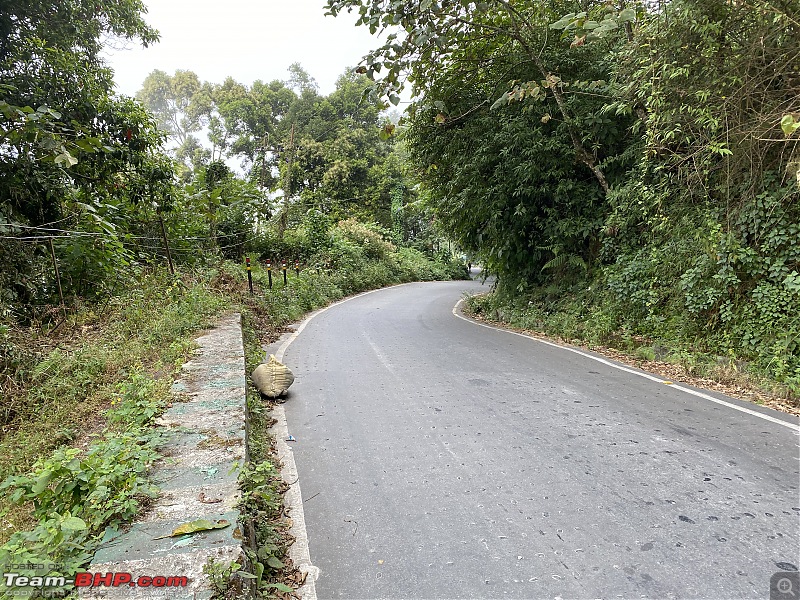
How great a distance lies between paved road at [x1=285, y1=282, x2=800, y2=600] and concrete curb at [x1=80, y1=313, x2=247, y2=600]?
0.62 metres

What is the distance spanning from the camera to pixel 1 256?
7.16 metres

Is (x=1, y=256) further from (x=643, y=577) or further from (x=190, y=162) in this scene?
(x=190, y=162)

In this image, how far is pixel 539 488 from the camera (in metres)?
3.50

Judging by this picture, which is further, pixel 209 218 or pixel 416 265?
pixel 416 265

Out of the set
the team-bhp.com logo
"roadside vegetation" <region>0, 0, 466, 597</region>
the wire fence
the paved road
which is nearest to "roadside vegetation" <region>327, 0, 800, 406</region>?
the paved road

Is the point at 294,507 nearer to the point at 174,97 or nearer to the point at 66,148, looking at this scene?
the point at 66,148

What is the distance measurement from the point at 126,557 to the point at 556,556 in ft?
7.46

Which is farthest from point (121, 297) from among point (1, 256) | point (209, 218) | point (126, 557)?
point (126, 557)

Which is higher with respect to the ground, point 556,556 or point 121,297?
point 121,297

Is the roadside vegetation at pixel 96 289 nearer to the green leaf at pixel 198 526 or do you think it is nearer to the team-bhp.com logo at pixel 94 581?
the team-bhp.com logo at pixel 94 581

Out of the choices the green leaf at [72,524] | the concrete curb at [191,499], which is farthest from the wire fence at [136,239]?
the green leaf at [72,524]

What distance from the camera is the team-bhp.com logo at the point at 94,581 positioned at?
6.50 ft

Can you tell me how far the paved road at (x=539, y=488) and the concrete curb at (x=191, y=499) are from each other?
2.04 ft

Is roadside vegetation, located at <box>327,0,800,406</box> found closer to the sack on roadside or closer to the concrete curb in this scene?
the sack on roadside
